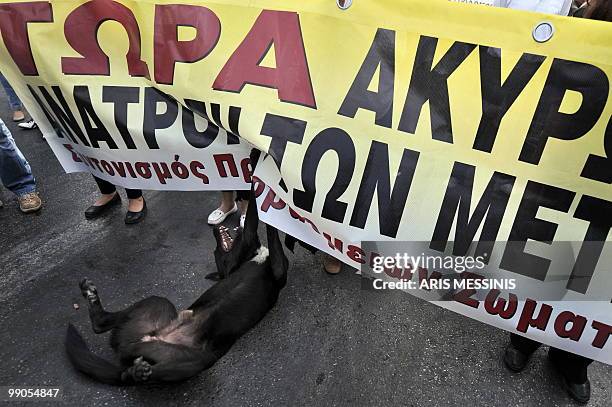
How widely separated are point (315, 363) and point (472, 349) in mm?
873

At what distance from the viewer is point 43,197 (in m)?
3.71

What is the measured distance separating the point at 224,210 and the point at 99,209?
39.5 inches

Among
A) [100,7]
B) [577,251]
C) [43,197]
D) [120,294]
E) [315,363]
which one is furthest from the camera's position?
[43,197]

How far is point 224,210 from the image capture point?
3.46m

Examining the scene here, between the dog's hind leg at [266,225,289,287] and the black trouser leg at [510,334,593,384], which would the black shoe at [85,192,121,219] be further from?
the black trouser leg at [510,334,593,384]

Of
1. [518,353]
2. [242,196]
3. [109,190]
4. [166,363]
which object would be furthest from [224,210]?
[518,353]

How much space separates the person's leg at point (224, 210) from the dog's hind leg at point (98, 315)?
3.57ft

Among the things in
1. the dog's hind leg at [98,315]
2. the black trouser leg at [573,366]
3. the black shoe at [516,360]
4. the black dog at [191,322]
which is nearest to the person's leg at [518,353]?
the black shoe at [516,360]

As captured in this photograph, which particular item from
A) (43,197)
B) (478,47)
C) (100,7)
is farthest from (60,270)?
(478,47)

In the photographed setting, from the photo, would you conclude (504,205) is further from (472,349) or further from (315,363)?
(315,363)

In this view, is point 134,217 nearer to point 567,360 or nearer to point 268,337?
point 268,337

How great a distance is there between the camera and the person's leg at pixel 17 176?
337 cm

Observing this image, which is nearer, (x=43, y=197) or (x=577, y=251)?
(x=577, y=251)

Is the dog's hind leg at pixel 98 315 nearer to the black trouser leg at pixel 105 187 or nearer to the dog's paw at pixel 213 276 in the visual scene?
the dog's paw at pixel 213 276
